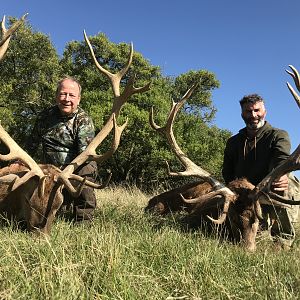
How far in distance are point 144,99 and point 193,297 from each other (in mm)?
19688

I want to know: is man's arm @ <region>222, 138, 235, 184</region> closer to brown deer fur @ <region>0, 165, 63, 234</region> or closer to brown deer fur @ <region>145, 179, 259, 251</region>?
brown deer fur @ <region>145, 179, 259, 251</region>

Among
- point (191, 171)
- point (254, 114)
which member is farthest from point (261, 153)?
point (191, 171)

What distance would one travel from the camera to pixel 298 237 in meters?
6.18

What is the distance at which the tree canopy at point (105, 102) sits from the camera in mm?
20828

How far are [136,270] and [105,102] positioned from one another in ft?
61.7

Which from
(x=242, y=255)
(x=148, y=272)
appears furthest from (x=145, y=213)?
(x=148, y=272)

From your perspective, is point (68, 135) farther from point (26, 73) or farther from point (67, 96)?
point (26, 73)

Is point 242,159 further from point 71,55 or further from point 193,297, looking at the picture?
point 71,55

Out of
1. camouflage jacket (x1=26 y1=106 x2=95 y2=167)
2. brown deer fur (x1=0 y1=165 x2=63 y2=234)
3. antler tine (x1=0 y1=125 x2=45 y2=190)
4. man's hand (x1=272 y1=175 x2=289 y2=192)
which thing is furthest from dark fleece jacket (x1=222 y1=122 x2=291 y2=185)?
antler tine (x1=0 y1=125 x2=45 y2=190)

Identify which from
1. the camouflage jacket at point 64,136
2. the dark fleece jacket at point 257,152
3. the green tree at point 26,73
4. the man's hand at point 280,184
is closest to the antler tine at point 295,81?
the dark fleece jacket at point 257,152

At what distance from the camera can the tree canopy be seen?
20828mm

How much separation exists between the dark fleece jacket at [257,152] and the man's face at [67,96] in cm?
238

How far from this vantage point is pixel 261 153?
20.5 feet

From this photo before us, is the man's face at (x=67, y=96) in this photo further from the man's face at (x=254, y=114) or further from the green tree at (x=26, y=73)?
the green tree at (x=26, y=73)
